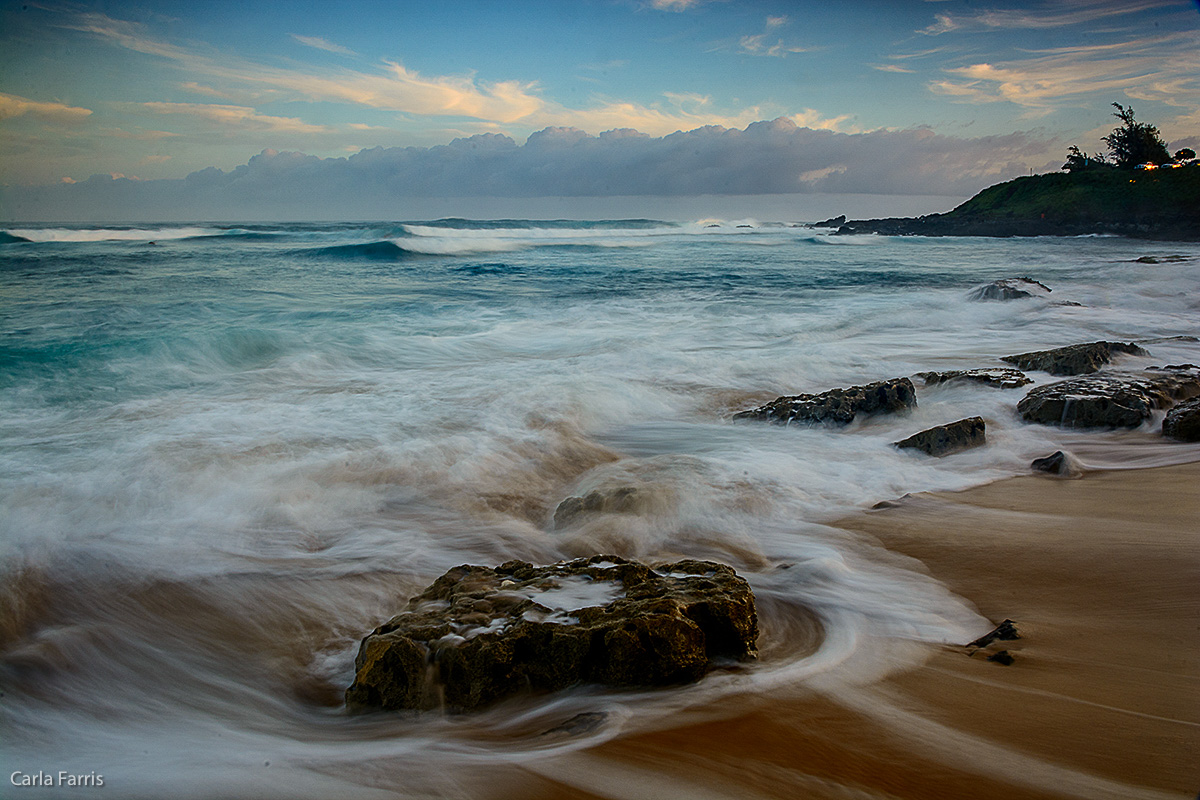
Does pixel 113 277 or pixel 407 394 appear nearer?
pixel 407 394

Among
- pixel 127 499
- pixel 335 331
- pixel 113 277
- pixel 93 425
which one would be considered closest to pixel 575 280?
pixel 335 331

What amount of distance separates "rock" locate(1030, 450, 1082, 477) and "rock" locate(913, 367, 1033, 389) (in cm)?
201

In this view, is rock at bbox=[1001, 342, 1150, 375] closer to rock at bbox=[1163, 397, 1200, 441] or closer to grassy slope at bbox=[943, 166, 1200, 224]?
rock at bbox=[1163, 397, 1200, 441]

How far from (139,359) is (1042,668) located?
908 cm

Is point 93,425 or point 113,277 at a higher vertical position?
point 113,277

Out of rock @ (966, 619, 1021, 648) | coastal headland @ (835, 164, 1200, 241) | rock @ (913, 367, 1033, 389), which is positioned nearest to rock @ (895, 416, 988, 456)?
rock @ (913, 367, 1033, 389)

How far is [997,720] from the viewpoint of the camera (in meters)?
1.98

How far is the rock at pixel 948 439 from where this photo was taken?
4875 millimetres

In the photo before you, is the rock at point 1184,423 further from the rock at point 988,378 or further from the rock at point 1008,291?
the rock at point 1008,291

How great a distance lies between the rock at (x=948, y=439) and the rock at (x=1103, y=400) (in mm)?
815

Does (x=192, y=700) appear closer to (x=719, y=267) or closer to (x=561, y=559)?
(x=561, y=559)

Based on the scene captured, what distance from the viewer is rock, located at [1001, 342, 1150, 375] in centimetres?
688

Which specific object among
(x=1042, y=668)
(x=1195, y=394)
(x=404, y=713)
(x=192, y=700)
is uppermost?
(x=1195, y=394)

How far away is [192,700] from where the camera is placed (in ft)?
8.32
